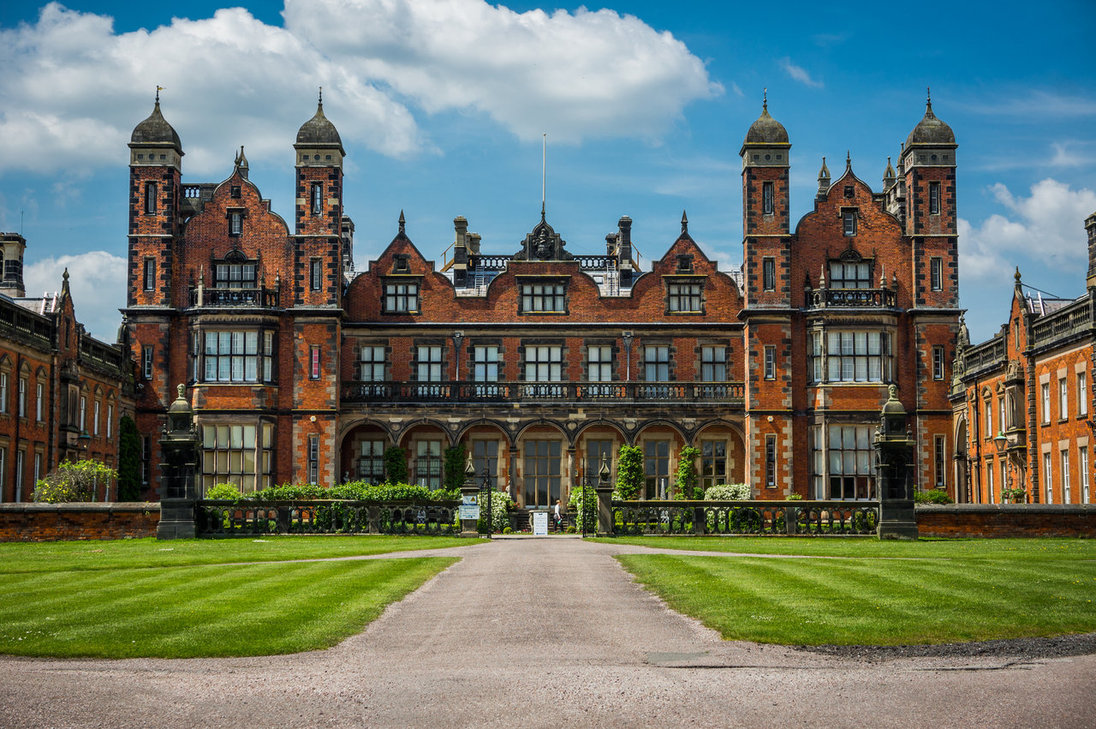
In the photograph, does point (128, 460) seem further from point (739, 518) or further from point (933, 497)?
point (933, 497)

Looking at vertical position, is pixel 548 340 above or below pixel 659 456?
above

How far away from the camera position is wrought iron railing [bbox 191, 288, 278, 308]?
5006cm

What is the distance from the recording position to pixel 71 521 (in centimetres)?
3419

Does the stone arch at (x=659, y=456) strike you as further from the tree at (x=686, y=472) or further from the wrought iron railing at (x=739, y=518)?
the wrought iron railing at (x=739, y=518)

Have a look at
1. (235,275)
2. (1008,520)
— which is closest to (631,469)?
(235,275)

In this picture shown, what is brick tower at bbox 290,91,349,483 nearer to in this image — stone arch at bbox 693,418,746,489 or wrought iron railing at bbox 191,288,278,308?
wrought iron railing at bbox 191,288,278,308

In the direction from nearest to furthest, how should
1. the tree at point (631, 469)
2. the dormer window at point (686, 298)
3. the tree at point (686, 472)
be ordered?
the tree at point (686, 472) < the tree at point (631, 469) < the dormer window at point (686, 298)

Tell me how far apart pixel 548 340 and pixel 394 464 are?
870 centimetres

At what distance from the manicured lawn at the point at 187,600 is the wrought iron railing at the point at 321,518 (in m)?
7.88

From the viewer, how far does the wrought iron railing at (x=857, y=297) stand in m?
50.0

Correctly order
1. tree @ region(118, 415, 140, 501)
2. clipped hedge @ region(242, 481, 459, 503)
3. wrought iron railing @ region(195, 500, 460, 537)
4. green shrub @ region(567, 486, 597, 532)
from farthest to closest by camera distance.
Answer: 1. tree @ region(118, 415, 140, 501)
2. clipped hedge @ region(242, 481, 459, 503)
3. green shrub @ region(567, 486, 597, 532)
4. wrought iron railing @ region(195, 500, 460, 537)

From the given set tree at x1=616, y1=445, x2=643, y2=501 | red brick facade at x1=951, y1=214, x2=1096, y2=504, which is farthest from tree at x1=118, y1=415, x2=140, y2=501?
red brick facade at x1=951, y1=214, x2=1096, y2=504

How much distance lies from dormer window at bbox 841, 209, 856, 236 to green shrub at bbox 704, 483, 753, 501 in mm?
11921

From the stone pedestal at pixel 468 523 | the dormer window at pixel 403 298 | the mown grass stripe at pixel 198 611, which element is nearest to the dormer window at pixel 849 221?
the dormer window at pixel 403 298
